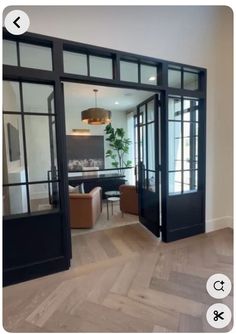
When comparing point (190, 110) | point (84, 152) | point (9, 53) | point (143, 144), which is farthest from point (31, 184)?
point (84, 152)

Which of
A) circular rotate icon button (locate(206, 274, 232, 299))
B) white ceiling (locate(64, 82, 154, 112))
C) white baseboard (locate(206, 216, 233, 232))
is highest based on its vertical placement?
white ceiling (locate(64, 82, 154, 112))

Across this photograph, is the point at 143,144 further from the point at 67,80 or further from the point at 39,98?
the point at 39,98

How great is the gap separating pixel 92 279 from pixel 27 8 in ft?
9.41

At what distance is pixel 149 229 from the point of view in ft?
11.0

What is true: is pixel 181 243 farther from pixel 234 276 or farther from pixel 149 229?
pixel 234 276

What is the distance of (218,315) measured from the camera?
1688 mm

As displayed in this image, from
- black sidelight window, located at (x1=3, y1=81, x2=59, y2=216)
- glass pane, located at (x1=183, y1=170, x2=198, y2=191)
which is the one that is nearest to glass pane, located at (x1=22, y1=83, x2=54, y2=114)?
black sidelight window, located at (x1=3, y1=81, x2=59, y2=216)

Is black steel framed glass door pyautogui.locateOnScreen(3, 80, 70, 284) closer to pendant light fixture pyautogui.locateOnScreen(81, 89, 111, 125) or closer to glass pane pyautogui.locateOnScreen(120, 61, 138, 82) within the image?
glass pane pyautogui.locateOnScreen(120, 61, 138, 82)

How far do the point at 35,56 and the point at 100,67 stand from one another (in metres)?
0.73

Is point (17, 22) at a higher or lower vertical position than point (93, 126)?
higher

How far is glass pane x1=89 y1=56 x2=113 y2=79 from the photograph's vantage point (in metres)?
2.42

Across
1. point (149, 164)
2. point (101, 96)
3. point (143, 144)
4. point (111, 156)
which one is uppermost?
point (101, 96)

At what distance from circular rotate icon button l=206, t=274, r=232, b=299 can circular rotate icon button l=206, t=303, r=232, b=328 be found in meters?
0.12

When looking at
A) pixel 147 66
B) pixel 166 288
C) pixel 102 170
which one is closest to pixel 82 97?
pixel 102 170
